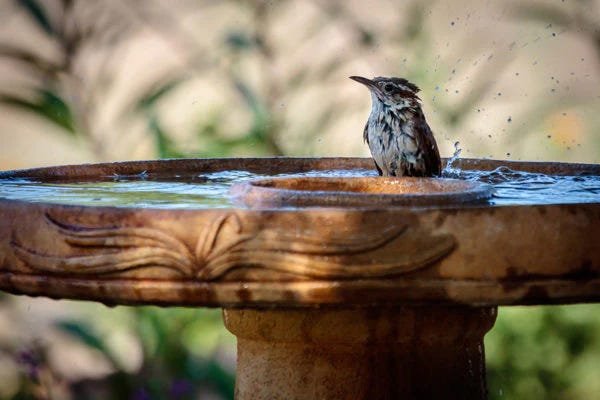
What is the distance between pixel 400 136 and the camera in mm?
2646

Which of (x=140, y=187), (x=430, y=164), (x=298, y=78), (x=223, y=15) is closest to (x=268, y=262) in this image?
(x=140, y=187)

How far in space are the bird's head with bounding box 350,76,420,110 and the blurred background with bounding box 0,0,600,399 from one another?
1.53m

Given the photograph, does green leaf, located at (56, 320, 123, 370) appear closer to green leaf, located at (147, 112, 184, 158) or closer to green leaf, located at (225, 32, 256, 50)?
green leaf, located at (147, 112, 184, 158)

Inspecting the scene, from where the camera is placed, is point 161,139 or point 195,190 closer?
point 195,190

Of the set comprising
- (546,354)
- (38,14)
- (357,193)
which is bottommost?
(546,354)

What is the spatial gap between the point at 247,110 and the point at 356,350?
241cm

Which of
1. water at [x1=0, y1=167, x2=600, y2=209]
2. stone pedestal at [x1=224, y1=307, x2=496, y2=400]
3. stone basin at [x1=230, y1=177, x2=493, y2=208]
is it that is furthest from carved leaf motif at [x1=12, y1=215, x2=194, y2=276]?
stone pedestal at [x1=224, y1=307, x2=496, y2=400]

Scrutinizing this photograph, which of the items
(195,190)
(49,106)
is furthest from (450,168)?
(49,106)

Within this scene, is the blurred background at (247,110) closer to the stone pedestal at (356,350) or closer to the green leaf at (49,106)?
the green leaf at (49,106)

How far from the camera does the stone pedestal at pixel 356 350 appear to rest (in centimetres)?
210

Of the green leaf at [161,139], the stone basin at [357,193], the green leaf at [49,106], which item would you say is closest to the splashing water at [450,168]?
the stone basin at [357,193]

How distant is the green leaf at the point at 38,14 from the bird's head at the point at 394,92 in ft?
6.54

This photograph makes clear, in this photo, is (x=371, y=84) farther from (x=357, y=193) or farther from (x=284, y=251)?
(x=284, y=251)

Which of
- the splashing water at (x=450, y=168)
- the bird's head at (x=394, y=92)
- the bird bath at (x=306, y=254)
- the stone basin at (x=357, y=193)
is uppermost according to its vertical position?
the bird's head at (x=394, y=92)
